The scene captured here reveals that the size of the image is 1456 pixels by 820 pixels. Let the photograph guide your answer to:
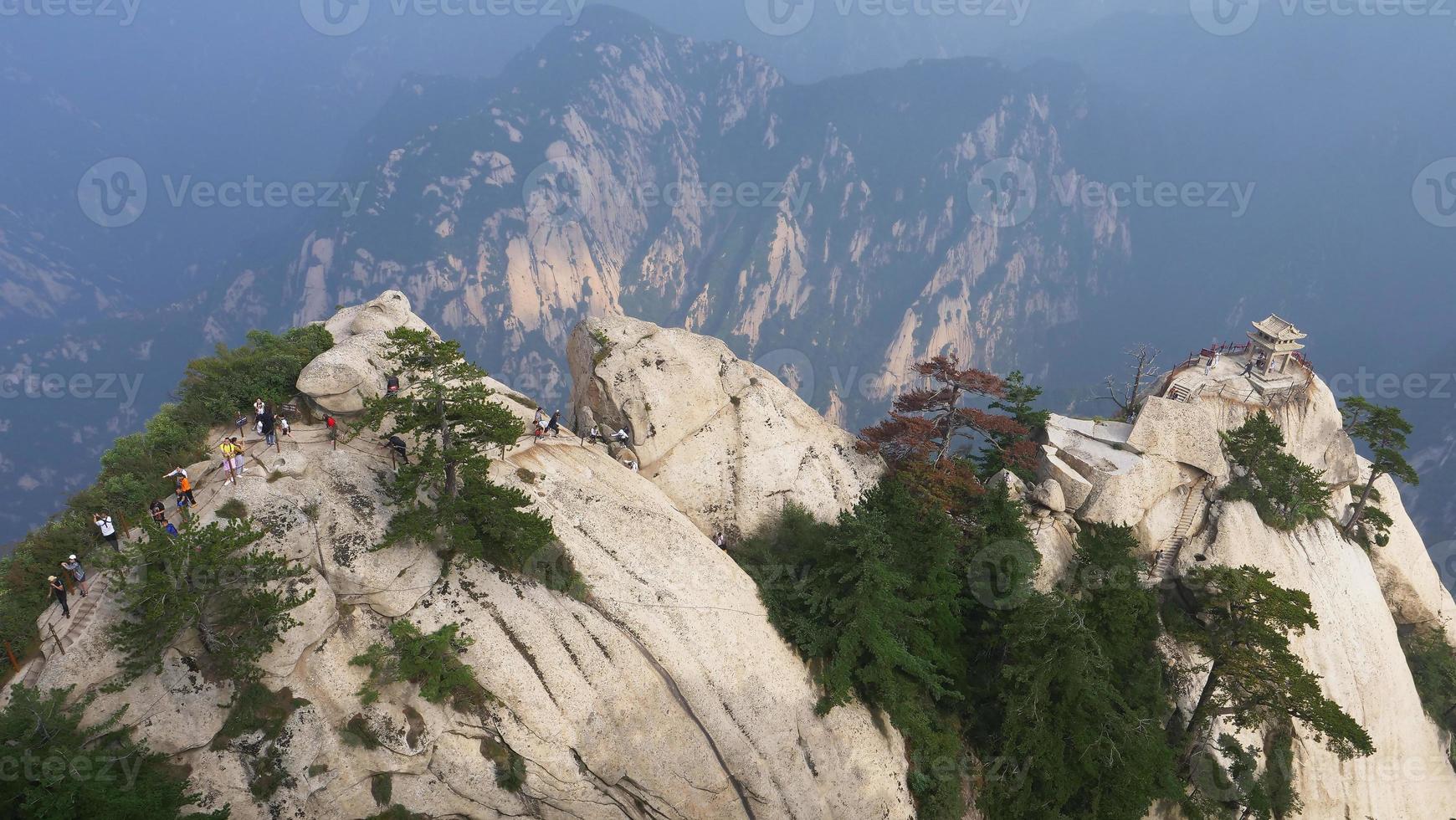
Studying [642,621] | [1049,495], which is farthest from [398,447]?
[1049,495]

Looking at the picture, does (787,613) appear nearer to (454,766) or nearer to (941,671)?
(941,671)

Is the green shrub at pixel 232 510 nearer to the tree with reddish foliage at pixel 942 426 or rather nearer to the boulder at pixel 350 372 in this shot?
the boulder at pixel 350 372

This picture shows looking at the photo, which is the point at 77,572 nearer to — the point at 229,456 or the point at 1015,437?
the point at 229,456


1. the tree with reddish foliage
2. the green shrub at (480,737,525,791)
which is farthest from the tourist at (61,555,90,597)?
the tree with reddish foliage

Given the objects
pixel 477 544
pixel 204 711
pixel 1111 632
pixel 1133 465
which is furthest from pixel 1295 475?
pixel 204 711

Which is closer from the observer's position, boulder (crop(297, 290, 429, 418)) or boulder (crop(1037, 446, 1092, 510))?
boulder (crop(297, 290, 429, 418))

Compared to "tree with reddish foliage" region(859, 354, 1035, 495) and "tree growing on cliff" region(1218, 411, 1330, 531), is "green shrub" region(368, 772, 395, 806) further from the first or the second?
"tree growing on cliff" region(1218, 411, 1330, 531)

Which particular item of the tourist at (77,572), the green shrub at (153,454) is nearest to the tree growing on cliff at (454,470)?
the green shrub at (153,454)
